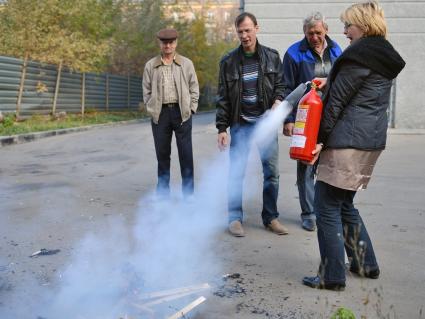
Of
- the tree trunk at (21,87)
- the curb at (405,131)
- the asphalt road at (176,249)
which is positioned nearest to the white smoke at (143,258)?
the asphalt road at (176,249)

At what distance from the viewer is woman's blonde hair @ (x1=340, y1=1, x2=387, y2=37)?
3363 mm

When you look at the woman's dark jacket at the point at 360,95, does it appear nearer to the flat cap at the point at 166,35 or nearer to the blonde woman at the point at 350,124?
the blonde woman at the point at 350,124

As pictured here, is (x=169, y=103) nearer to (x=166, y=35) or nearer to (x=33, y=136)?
(x=166, y=35)

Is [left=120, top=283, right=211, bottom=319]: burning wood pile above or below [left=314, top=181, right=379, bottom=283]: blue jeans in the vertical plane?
below

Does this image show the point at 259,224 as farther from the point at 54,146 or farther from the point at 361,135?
the point at 54,146

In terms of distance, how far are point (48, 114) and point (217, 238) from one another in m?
15.4

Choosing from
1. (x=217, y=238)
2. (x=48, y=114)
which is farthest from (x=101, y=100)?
(x=217, y=238)

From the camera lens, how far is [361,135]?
11.4 ft

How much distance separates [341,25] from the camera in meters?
15.3

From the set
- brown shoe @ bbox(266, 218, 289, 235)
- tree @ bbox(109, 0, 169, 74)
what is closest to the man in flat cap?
brown shoe @ bbox(266, 218, 289, 235)

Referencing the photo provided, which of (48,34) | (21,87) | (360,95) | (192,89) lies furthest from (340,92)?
(48,34)

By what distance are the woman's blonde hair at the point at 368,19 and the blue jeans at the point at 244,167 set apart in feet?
5.91

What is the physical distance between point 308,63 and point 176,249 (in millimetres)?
Result: 2086

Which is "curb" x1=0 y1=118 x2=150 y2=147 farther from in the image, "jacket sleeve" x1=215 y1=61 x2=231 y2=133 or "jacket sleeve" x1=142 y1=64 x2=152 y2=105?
"jacket sleeve" x1=215 y1=61 x2=231 y2=133
